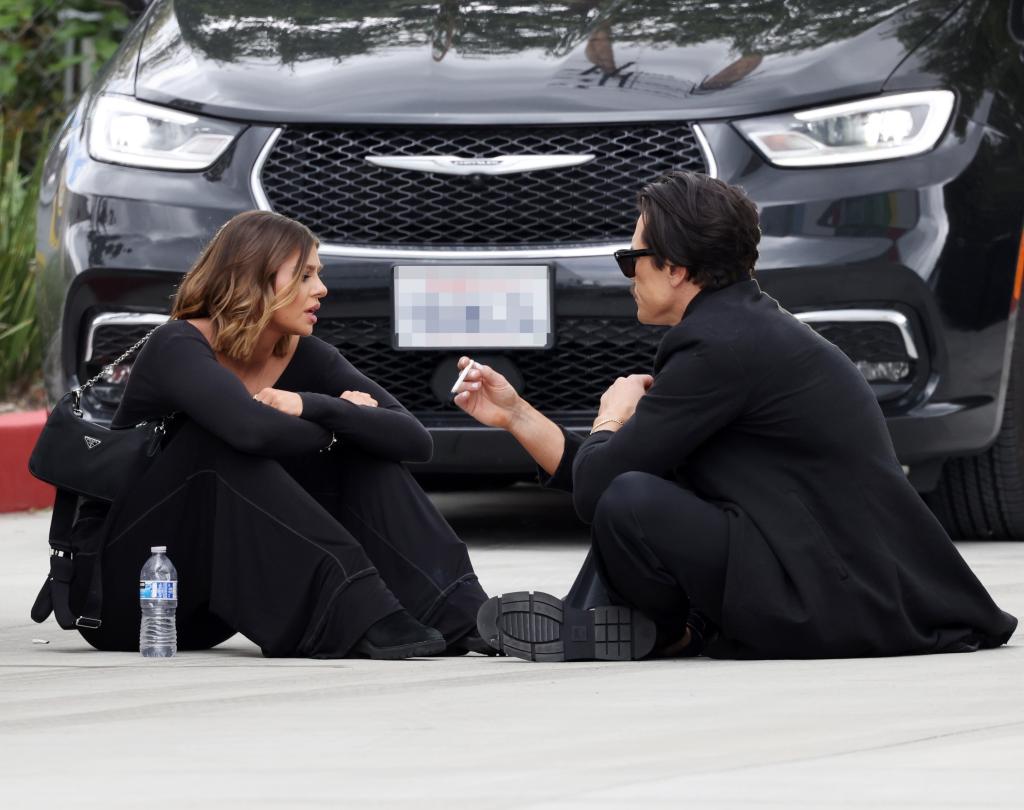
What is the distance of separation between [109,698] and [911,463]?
2693mm

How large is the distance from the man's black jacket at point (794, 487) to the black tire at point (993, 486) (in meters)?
1.94

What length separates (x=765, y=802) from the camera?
3.04 meters

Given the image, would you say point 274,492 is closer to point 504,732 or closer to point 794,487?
point 794,487

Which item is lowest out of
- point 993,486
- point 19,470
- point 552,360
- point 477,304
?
point 19,470

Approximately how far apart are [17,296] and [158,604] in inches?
168

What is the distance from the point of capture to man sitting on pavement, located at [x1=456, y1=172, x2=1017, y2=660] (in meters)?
4.39

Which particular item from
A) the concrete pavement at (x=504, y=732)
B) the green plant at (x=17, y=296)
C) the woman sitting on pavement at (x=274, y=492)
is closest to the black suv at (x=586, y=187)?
the woman sitting on pavement at (x=274, y=492)

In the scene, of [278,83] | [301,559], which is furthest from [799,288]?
[301,559]

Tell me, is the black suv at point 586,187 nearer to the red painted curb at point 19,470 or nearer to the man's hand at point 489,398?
the man's hand at point 489,398

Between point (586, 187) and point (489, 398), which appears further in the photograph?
point (586, 187)

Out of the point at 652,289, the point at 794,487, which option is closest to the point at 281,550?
the point at 652,289

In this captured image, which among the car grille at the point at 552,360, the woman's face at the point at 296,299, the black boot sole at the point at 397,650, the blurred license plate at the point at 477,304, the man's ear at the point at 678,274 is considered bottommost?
the black boot sole at the point at 397,650

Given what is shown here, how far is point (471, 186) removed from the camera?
19.9ft

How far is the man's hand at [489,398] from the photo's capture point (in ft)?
15.3
